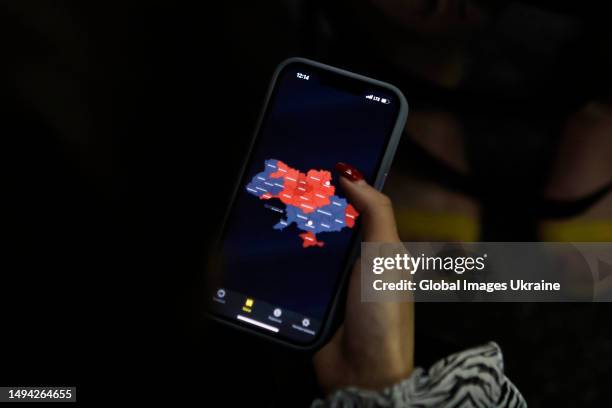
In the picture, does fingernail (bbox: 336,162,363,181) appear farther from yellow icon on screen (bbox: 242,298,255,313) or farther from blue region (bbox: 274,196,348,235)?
yellow icon on screen (bbox: 242,298,255,313)

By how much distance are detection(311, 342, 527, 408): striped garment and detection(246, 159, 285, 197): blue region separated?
0.21m

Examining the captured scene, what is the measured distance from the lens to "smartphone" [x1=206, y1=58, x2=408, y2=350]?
2.18 ft

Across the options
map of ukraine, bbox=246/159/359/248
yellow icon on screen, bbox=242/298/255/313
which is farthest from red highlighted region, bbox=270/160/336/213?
yellow icon on screen, bbox=242/298/255/313

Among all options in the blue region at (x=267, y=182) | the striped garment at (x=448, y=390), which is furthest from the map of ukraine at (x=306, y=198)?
the striped garment at (x=448, y=390)

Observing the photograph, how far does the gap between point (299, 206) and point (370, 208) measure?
0.25 feet

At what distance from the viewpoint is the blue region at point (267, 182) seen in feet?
2.23

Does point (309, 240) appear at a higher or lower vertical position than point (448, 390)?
higher

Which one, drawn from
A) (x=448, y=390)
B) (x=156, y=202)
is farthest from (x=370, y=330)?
(x=156, y=202)

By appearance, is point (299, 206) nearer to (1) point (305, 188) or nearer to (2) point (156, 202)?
(1) point (305, 188)

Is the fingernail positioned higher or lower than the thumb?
higher

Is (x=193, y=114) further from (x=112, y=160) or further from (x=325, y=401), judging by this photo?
(x=325, y=401)

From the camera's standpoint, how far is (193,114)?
2.36 feet

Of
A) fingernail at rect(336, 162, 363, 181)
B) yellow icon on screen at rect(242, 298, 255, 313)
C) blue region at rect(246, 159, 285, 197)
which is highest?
fingernail at rect(336, 162, 363, 181)

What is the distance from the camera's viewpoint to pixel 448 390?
2.02 feet
